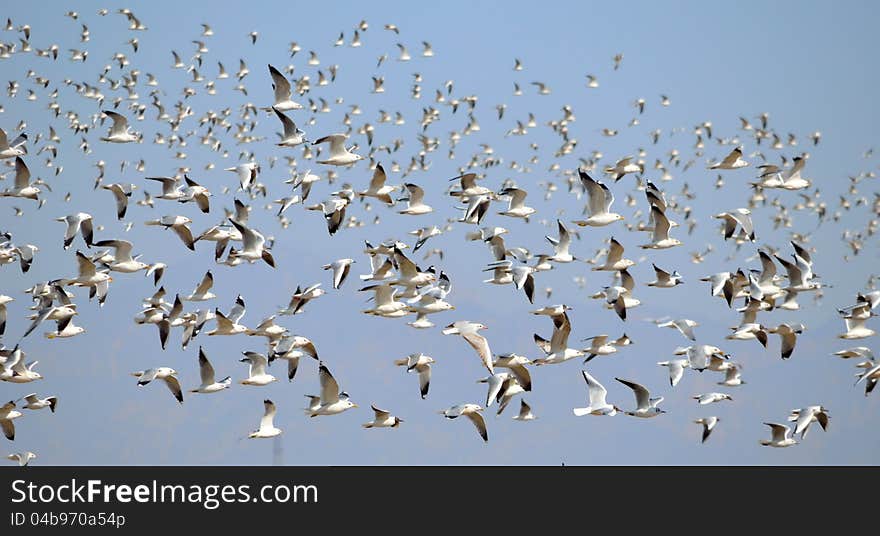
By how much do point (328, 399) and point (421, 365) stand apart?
242cm

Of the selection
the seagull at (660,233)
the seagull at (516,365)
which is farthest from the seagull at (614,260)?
the seagull at (516,365)

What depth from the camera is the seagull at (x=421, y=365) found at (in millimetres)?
25375

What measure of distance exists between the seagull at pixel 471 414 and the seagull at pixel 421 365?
1.16m

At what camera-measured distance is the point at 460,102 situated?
141 feet

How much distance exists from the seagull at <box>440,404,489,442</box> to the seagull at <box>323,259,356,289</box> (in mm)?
3115

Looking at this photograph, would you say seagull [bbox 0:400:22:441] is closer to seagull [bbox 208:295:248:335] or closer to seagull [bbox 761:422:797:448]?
seagull [bbox 208:295:248:335]

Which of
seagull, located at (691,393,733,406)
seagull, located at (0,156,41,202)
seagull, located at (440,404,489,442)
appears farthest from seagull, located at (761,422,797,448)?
seagull, located at (0,156,41,202)

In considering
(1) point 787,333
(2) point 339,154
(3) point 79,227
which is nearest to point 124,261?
(3) point 79,227

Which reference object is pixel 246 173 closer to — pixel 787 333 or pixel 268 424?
pixel 268 424

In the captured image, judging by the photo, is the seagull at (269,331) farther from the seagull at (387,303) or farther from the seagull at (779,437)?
the seagull at (779,437)

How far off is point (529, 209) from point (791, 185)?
5693 millimetres

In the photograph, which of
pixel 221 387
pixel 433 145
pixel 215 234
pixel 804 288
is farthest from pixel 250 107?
pixel 804 288

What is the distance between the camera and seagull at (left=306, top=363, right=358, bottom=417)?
2391cm

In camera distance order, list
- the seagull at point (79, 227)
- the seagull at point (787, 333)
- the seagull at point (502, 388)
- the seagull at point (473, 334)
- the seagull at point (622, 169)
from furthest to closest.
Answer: the seagull at point (622, 169) < the seagull at point (787, 333) < the seagull at point (79, 227) < the seagull at point (502, 388) < the seagull at point (473, 334)
